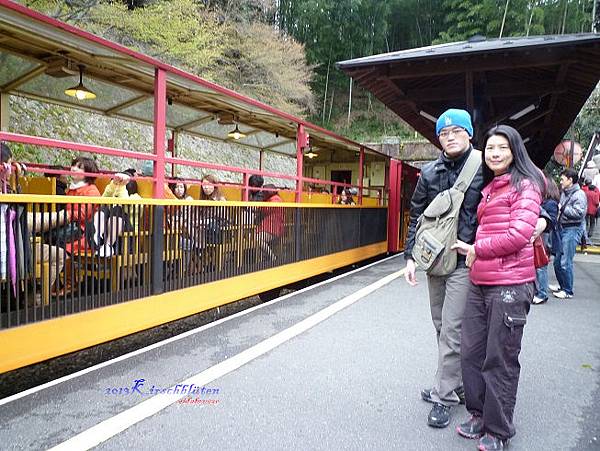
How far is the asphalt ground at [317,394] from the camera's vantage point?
91.2 inches

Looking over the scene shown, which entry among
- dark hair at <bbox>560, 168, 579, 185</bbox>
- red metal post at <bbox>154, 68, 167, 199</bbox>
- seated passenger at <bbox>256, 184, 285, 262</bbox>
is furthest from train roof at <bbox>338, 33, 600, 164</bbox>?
red metal post at <bbox>154, 68, 167, 199</bbox>

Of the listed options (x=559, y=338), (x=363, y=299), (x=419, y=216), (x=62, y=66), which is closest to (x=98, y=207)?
(x=62, y=66)

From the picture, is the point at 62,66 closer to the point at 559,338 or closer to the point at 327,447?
the point at 327,447

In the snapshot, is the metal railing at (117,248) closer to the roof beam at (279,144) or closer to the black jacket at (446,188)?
the black jacket at (446,188)

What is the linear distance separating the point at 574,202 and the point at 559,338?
241cm

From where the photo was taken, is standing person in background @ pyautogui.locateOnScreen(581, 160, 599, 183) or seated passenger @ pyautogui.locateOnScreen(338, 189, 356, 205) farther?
standing person in background @ pyautogui.locateOnScreen(581, 160, 599, 183)

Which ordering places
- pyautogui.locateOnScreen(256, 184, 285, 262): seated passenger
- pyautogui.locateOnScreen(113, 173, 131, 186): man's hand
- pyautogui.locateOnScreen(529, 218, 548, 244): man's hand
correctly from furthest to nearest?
pyautogui.locateOnScreen(256, 184, 285, 262): seated passenger
pyautogui.locateOnScreen(113, 173, 131, 186): man's hand
pyautogui.locateOnScreen(529, 218, 548, 244): man's hand

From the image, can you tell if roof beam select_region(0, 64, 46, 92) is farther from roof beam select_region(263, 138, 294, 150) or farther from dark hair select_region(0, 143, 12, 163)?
roof beam select_region(263, 138, 294, 150)

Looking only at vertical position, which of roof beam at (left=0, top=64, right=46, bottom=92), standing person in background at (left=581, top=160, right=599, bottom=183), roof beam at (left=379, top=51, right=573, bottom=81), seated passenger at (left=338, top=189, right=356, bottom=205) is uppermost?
roof beam at (left=379, top=51, right=573, bottom=81)

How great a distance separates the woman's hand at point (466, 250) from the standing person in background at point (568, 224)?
4.16 metres

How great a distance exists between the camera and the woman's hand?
90.9 inches

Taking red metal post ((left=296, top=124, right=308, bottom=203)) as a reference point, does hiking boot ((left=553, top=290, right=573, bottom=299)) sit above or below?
below

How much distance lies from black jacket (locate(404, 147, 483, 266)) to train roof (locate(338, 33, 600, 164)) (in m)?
4.27

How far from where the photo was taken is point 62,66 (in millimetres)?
4477
